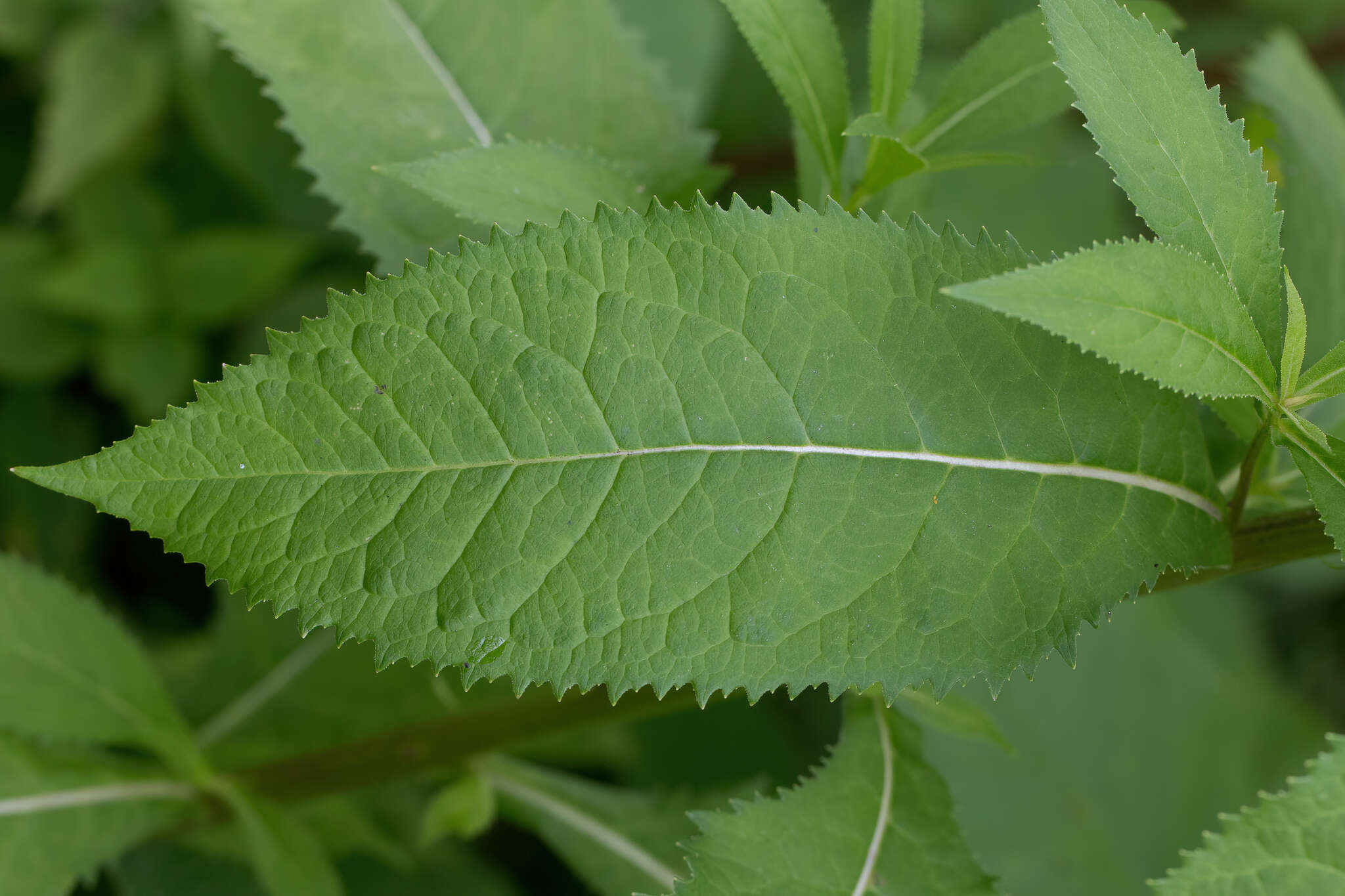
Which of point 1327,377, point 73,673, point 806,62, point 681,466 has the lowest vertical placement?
point 73,673

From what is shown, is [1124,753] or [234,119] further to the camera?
[1124,753]

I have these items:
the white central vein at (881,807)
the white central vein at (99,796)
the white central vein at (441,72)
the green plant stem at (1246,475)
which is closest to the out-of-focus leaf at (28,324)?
the white central vein at (99,796)

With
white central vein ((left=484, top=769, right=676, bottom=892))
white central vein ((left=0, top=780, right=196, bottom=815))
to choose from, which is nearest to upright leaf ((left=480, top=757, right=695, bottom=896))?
white central vein ((left=484, top=769, right=676, bottom=892))

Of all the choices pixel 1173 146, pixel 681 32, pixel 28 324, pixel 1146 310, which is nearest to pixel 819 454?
pixel 1146 310

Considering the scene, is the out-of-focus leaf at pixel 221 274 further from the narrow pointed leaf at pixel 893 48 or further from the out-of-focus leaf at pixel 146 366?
the narrow pointed leaf at pixel 893 48

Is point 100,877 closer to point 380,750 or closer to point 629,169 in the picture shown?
point 380,750

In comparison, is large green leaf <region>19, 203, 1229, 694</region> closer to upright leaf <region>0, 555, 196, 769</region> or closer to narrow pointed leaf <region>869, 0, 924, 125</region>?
narrow pointed leaf <region>869, 0, 924, 125</region>

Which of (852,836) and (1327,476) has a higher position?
(1327,476)

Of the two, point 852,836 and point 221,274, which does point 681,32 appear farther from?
point 852,836
